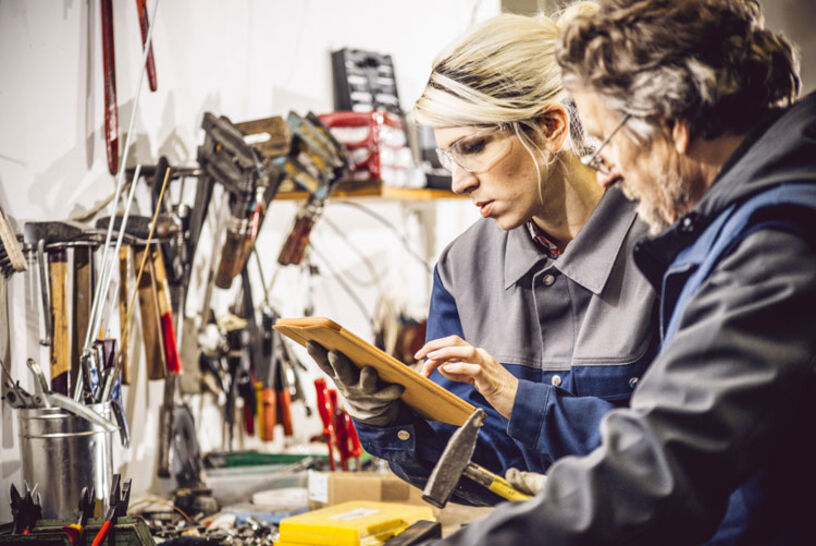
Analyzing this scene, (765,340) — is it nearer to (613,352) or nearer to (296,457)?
(613,352)

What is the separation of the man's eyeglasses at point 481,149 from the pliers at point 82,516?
1038 mm

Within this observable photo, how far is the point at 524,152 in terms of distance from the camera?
1.74 metres

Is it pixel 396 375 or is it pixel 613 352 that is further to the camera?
pixel 613 352

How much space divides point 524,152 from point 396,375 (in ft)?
1.84

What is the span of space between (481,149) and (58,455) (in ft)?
3.75

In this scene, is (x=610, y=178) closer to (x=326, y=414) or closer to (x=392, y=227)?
(x=326, y=414)

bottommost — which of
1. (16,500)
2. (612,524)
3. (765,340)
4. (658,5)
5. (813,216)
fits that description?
(16,500)

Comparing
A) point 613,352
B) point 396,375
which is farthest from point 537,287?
point 396,375

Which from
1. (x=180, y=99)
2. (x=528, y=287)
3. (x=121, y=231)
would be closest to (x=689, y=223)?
(x=528, y=287)

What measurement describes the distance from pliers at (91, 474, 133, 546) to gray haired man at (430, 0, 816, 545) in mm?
907

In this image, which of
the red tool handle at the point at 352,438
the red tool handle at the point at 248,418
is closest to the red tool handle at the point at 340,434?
the red tool handle at the point at 352,438

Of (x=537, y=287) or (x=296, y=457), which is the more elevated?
(x=537, y=287)

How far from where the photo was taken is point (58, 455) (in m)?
1.83

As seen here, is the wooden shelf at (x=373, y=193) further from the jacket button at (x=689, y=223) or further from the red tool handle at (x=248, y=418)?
the jacket button at (x=689, y=223)
